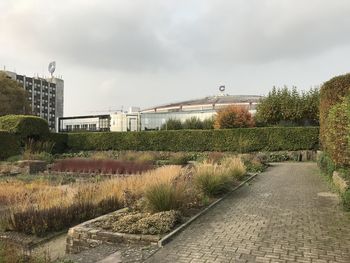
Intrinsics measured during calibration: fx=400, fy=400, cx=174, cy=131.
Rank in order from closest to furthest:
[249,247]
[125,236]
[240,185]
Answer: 1. [249,247]
2. [125,236]
3. [240,185]

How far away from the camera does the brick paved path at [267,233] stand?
5918 millimetres

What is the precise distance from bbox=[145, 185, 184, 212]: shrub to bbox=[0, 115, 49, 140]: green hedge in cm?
2537

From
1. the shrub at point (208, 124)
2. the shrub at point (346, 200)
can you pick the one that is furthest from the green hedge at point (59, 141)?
the shrub at point (346, 200)

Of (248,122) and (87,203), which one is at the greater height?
(248,122)

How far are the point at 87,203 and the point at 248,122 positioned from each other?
85.9 feet

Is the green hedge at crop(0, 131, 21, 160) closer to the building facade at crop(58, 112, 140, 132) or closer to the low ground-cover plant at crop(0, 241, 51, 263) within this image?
the building facade at crop(58, 112, 140, 132)

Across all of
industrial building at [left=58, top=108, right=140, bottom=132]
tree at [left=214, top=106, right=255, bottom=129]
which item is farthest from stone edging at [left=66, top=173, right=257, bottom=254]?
industrial building at [left=58, top=108, right=140, bottom=132]

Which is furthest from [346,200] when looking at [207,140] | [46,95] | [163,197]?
[46,95]

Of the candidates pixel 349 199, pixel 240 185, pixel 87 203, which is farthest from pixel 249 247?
pixel 240 185

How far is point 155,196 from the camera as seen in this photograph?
8344 mm

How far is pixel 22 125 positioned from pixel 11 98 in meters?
24.9

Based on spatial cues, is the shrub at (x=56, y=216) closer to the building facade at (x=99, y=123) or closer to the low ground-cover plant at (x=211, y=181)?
the low ground-cover plant at (x=211, y=181)

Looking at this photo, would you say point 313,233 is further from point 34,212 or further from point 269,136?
point 269,136

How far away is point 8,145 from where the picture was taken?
2859cm
